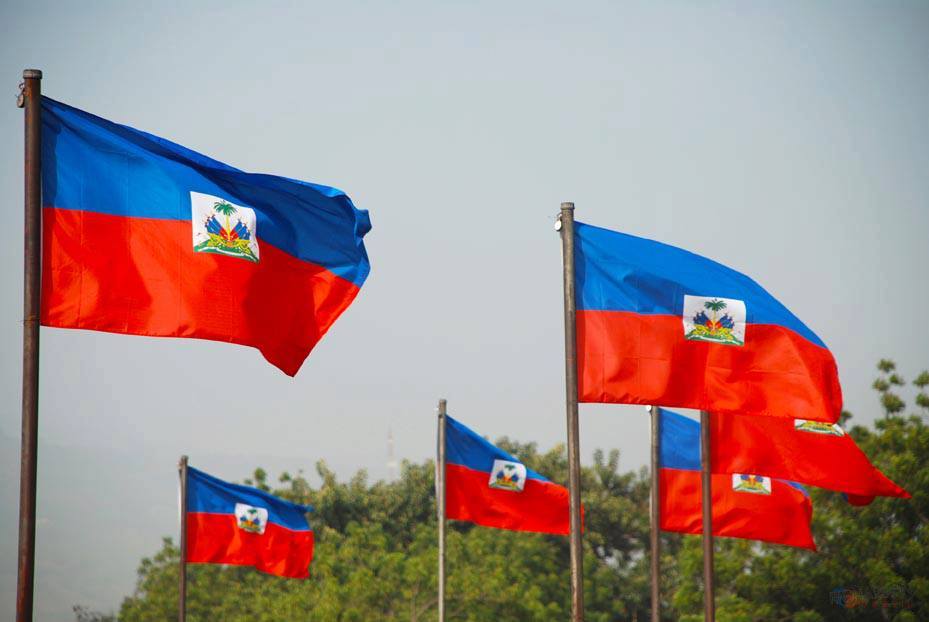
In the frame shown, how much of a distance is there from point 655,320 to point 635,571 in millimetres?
38720

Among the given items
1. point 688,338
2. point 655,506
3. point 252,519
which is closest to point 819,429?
point 655,506

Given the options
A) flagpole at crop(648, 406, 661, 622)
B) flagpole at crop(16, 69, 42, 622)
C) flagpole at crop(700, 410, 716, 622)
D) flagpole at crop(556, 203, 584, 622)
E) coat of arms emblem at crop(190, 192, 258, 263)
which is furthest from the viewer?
flagpole at crop(648, 406, 661, 622)

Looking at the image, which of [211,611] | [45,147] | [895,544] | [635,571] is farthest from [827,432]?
[635,571]

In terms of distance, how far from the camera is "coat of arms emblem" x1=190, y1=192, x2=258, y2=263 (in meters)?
11.1

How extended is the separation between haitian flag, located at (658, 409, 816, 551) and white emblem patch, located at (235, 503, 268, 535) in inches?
307

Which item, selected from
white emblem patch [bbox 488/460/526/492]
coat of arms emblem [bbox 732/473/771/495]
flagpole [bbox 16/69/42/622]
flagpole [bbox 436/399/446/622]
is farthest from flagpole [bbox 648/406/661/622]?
flagpole [bbox 16/69/42/622]

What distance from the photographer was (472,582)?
40094 millimetres

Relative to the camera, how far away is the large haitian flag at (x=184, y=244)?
10.3 m

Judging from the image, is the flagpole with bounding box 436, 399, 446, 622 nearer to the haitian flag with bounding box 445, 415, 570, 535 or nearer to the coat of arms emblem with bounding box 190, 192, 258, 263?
the haitian flag with bounding box 445, 415, 570, 535

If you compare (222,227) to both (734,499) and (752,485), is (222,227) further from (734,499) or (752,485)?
(752,485)

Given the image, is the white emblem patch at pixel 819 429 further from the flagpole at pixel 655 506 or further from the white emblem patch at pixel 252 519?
the white emblem patch at pixel 252 519

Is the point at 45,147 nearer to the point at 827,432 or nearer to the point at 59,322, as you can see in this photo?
the point at 59,322

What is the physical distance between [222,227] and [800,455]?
994 cm

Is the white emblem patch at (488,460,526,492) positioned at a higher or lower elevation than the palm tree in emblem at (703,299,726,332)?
lower
